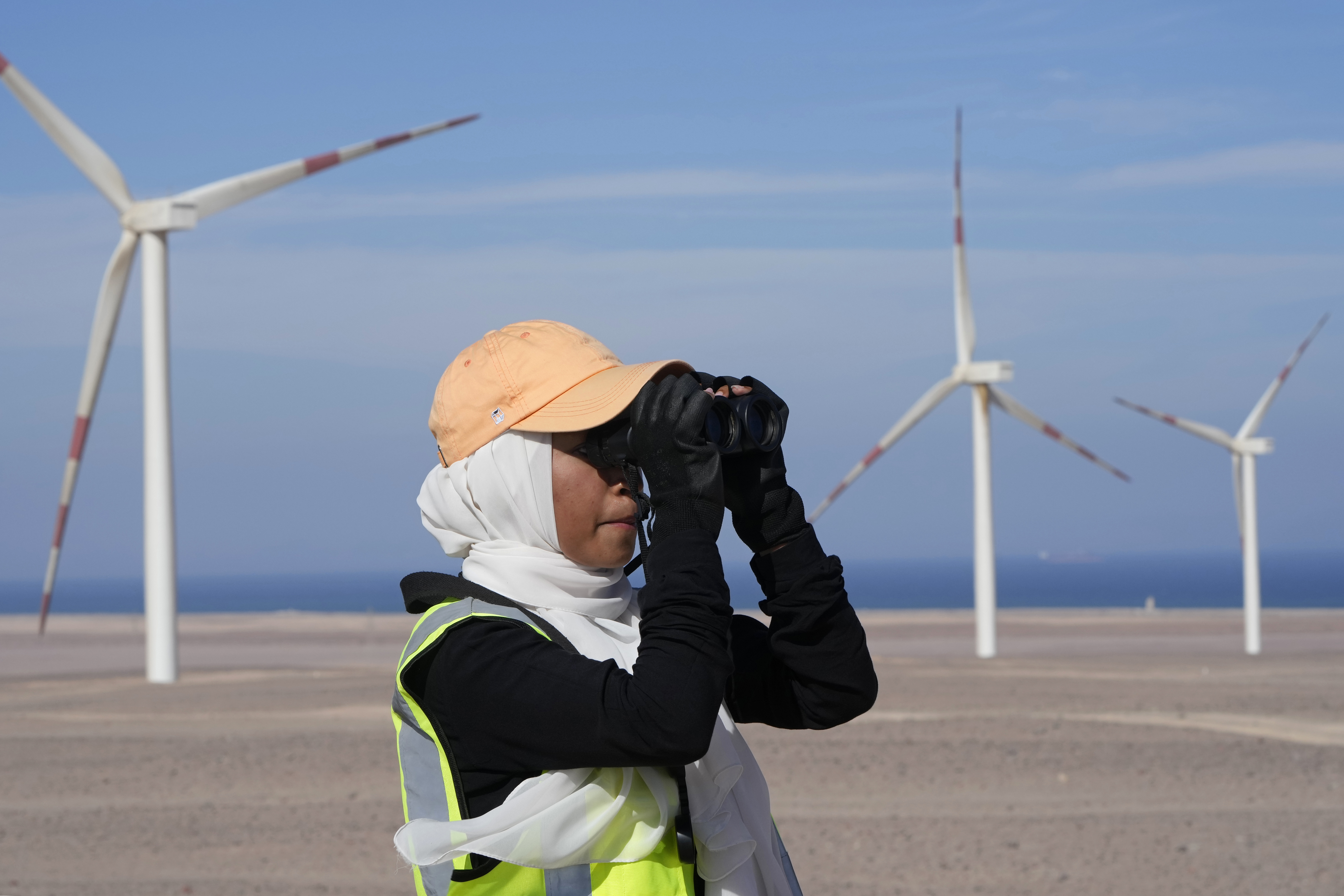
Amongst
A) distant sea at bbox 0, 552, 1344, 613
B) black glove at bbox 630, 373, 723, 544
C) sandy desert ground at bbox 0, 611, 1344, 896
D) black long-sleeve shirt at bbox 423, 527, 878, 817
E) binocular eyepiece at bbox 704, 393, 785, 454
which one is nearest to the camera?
black long-sleeve shirt at bbox 423, 527, 878, 817

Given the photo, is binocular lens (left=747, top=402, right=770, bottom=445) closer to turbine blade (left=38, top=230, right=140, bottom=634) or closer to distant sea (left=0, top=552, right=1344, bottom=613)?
turbine blade (left=38, top=230, right=140, bottom=634)

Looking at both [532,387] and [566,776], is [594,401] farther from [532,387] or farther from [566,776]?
[566,776]

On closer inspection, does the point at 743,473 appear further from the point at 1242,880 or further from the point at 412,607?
the point at 1242,880

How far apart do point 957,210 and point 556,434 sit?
31.1m

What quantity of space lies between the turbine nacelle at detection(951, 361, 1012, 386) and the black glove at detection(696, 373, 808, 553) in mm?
31310

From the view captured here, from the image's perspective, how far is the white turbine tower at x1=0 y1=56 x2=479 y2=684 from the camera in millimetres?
23875

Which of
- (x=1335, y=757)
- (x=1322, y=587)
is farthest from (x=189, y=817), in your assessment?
(x=1322, y=587)

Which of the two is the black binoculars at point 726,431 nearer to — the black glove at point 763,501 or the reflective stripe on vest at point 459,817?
the black glove at point 763,501

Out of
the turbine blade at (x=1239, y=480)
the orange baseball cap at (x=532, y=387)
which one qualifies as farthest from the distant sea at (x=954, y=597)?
the orange baseball cap at (x=532, y=387)

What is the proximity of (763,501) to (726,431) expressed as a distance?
0.18m

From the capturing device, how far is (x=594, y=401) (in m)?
2.48

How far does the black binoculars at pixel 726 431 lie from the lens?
249 cm

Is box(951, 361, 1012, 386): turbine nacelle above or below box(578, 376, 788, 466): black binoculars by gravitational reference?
below

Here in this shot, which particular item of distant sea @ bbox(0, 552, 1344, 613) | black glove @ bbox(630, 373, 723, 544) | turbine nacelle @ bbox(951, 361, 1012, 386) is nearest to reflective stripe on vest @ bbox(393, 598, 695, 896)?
black glove @ bbox(630, 373, 723, 544)
